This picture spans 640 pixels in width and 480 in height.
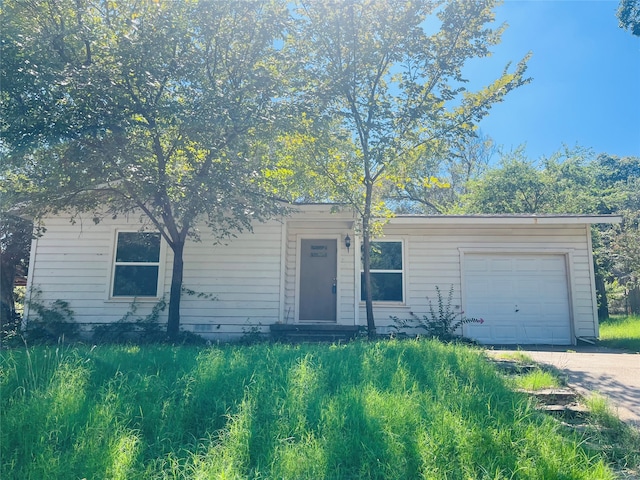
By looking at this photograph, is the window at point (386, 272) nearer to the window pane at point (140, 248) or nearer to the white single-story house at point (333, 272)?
the white single-story house at point (333, 272)

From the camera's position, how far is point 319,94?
798 cm

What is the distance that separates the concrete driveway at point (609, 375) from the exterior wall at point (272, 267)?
2.78 metres

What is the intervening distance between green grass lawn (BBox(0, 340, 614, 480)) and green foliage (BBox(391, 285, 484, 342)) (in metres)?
5.01

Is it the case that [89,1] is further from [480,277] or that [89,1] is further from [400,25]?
[480,277]

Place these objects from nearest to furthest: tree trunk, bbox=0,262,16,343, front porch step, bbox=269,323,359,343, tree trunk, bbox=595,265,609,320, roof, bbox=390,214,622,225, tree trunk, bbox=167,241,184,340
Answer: tree trunk, bbox=167,241,184,340 → front porch step, bbox=269,323,359,343 → roof, bbox=390,214,622,225 → tree trunk, bbox=0,262,16,343 → tree trunk, bbox=595,265,609,320

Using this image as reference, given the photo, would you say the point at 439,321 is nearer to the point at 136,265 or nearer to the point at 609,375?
the point at 609,375

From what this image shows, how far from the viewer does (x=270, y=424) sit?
337 centimetres

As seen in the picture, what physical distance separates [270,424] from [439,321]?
7020 mm

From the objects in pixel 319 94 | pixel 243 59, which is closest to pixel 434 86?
pixel 319 94

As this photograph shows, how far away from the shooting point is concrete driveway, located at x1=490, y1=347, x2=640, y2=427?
4.62 meters

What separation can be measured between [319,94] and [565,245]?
6.81 metres

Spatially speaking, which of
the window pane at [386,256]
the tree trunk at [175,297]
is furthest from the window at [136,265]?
the window pane at [386,256]

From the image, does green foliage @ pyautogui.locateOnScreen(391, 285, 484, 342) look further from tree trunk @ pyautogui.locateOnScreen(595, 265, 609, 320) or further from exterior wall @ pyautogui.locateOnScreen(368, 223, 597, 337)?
tree trunk @ pyautogui.locateOnScreen(595, 265, 609, 320)

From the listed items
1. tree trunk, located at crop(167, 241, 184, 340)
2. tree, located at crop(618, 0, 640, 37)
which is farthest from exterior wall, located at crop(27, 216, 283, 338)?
tree, located at crop(618, 0, 640, 37)
